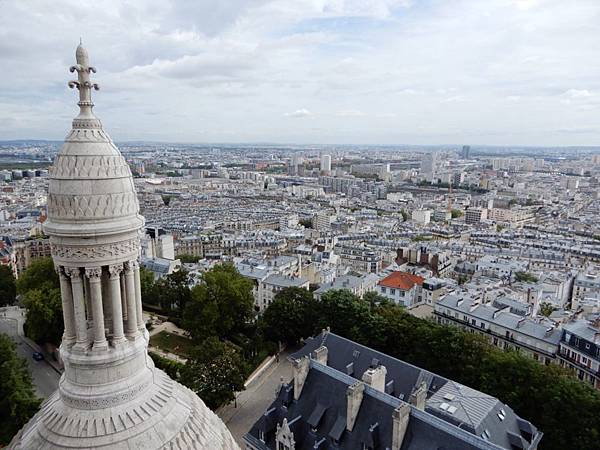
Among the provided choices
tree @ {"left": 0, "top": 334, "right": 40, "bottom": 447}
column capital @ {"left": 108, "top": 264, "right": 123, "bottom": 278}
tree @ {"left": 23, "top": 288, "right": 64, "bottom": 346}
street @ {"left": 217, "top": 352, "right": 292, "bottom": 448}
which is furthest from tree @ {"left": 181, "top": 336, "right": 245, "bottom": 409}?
column capital @ {"left": 108, "top": 264, "right": 123, "bottom": 278}

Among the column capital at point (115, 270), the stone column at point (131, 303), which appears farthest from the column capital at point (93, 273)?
the stone column at point (131, 303)

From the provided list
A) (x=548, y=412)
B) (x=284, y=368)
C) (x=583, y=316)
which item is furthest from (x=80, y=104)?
(x=583, y=316)

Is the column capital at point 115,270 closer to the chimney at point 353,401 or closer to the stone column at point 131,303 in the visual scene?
the stone column at point 131,303

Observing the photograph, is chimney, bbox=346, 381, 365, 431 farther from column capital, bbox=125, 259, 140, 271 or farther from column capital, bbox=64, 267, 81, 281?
column capital, bbox=64, 267, 81, 281

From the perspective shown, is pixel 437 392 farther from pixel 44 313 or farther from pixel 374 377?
pixel 44 313

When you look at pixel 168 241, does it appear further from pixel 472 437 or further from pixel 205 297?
pixel 472 437

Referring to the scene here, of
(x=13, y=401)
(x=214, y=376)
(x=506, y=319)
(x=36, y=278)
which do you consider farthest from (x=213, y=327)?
(x=506, y=319)
